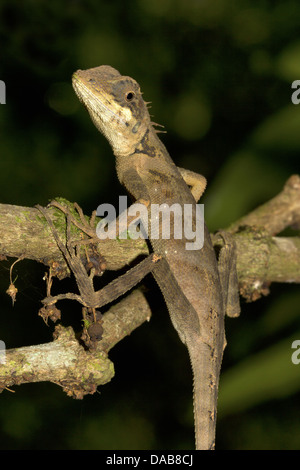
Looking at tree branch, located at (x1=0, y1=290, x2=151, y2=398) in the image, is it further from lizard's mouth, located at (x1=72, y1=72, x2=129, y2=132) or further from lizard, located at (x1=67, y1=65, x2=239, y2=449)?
lizard's mouth, located at (x1=72, y1=72, x2=129, y2=132)

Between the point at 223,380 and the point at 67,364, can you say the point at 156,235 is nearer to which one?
the point at 67,364

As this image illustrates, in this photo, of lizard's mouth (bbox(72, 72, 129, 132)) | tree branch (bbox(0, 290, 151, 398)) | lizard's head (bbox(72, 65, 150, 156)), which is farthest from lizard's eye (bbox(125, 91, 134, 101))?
tree branch (bbox(0, 290, 151, 398))

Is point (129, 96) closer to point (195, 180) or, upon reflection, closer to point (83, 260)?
point (195, 180)

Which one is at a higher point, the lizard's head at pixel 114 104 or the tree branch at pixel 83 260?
the lizard's head at pixel 114 104

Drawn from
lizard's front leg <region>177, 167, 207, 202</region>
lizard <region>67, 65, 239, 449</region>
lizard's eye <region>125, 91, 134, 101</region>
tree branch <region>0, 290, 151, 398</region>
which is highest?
lizard's eye <region>125, 91, 134, 101</region>

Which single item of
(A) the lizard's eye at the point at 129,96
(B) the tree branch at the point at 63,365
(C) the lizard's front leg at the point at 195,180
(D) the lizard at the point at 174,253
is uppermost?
(A) the lizard's eye at the point at 129,96

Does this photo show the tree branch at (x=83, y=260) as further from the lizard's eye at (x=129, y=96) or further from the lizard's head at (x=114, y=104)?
the lizard's eye at (x=129, y=96)

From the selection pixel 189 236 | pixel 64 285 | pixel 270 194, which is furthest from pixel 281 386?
pixel 270 194

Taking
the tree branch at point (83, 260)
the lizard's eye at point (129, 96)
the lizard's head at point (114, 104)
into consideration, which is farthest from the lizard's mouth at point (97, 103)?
the tree branch at point (83, 260)
